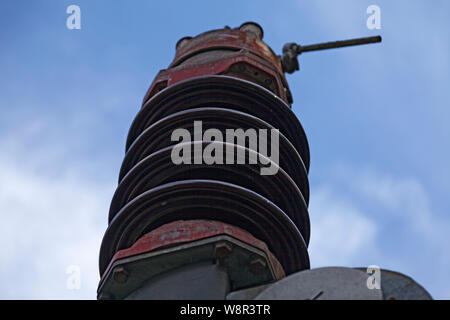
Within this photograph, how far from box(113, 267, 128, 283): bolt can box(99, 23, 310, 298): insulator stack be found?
16 millimetres

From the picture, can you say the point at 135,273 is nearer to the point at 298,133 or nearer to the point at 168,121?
the point at 168,121

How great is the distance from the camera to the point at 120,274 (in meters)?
11.1

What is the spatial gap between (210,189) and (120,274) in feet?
6.26

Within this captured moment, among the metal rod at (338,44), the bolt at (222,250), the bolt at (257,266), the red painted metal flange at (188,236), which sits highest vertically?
the metal rod at (338,44)

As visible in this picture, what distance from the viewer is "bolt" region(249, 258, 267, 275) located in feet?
35.6

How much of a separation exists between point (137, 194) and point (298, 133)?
380cm

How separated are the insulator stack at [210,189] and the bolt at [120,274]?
0.02 meters

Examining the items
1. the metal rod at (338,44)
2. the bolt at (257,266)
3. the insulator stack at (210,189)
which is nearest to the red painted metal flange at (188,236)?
the insulator stack at (210,189)

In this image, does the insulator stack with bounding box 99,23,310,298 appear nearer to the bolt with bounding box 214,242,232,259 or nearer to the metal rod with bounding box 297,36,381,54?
the bolt with bounding box 214,242,232,259

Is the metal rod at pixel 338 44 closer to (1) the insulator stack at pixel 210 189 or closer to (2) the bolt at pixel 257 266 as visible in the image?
(1) the insulator stack at pixel 210 189

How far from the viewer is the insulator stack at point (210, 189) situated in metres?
11.0

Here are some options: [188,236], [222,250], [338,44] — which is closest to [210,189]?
[188,236]

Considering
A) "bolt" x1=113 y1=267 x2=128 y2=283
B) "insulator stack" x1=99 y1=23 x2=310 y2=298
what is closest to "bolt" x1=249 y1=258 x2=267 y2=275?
"insulator stack" x1=99 y1=23 x2=310 y2=298
